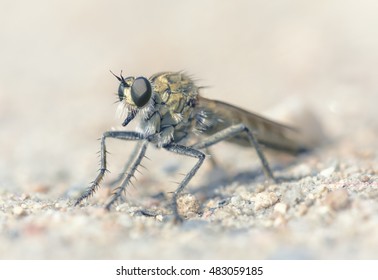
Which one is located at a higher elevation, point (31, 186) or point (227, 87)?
point (227, 87)

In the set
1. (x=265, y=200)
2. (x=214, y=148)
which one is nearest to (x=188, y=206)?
(x=265, y=200)

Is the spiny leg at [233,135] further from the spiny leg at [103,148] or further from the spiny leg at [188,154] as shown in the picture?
the spiny leg at [103,148]

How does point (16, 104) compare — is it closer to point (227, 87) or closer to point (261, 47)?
point (227, 87)

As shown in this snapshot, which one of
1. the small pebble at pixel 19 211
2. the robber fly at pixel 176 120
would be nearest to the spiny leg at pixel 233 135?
the robber fly at pixel 176 120

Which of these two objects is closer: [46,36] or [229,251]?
[229,251]

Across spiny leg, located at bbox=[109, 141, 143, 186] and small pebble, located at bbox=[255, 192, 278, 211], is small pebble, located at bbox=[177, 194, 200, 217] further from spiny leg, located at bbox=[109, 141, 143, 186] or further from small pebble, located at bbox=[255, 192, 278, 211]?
spiny leg, located at bbox=[109, 141, 143, 186]

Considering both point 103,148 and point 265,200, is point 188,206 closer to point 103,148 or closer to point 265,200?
point 265,200
